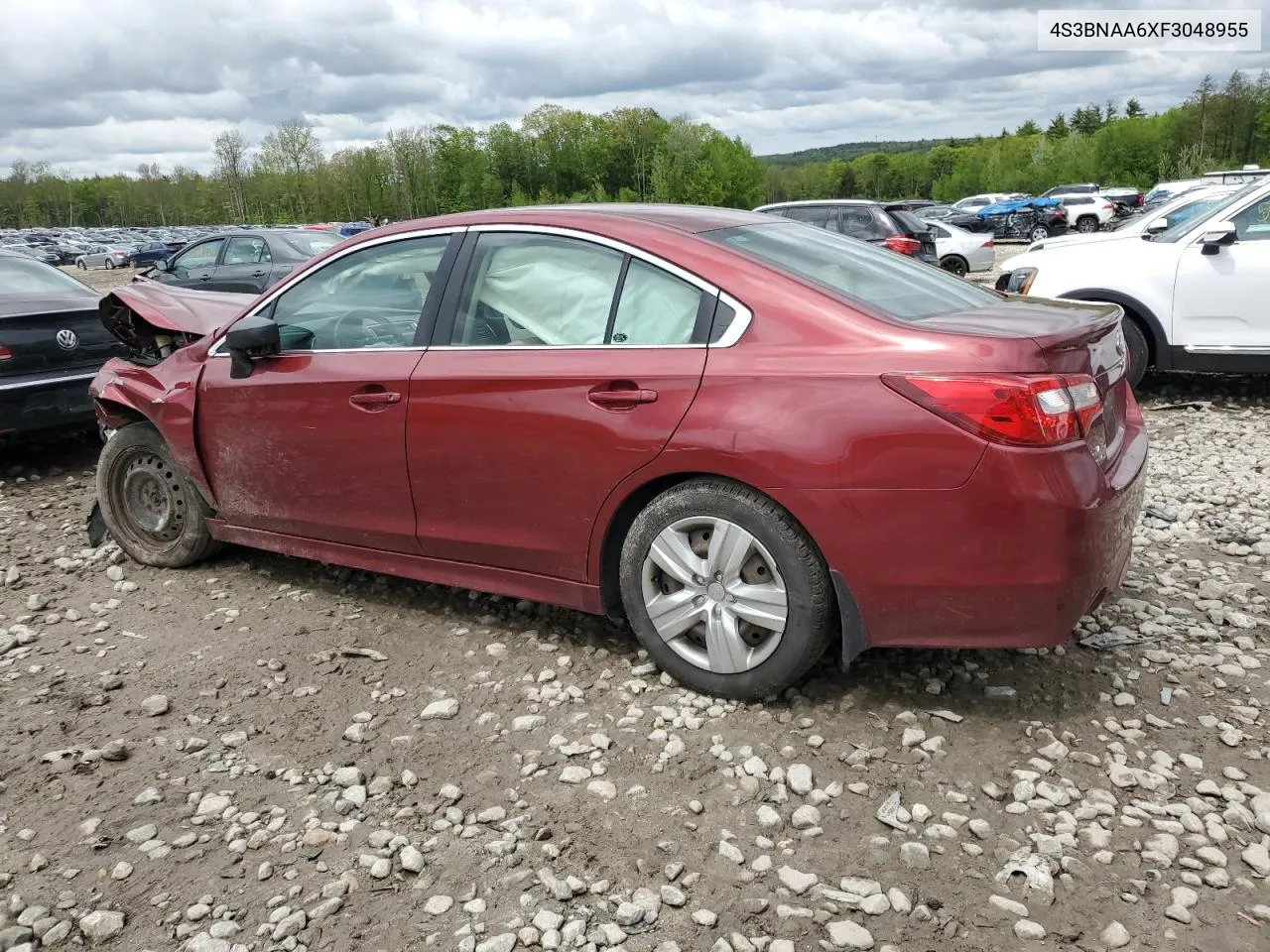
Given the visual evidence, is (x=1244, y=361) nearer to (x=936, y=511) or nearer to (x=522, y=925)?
(x=936, y=511)

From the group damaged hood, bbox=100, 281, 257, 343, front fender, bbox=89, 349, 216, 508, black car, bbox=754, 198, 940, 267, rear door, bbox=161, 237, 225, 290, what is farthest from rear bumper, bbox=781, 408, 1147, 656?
rear door, bbox=161, 237, 225, 290

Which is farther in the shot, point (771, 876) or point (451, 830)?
point (451, 830)

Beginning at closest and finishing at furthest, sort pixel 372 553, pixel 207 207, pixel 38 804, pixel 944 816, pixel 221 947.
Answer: pixel 221 947
pixel 944 816
pixel 38 804
pixel 372 553
pixel 207 207

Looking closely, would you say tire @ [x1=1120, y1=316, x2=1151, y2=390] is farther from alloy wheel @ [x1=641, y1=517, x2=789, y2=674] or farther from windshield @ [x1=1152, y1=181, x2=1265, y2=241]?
alloy wheel @ [x1=641, y1=517, x2=789, y2=674]

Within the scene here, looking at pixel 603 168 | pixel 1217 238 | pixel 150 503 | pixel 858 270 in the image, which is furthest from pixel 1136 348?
pixel 603 168

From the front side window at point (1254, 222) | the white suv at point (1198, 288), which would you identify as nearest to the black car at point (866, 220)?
the white suv at point (1198, 288)

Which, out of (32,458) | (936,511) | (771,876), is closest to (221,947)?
(771,876)

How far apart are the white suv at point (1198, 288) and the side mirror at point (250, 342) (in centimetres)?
595

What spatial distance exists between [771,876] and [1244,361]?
663 cm

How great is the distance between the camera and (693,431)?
10.7 ft

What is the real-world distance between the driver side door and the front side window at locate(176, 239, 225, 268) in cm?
1208

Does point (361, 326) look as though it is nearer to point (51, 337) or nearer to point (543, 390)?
point (543, 390)

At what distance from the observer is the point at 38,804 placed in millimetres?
3139

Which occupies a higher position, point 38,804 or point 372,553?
point 372,553
